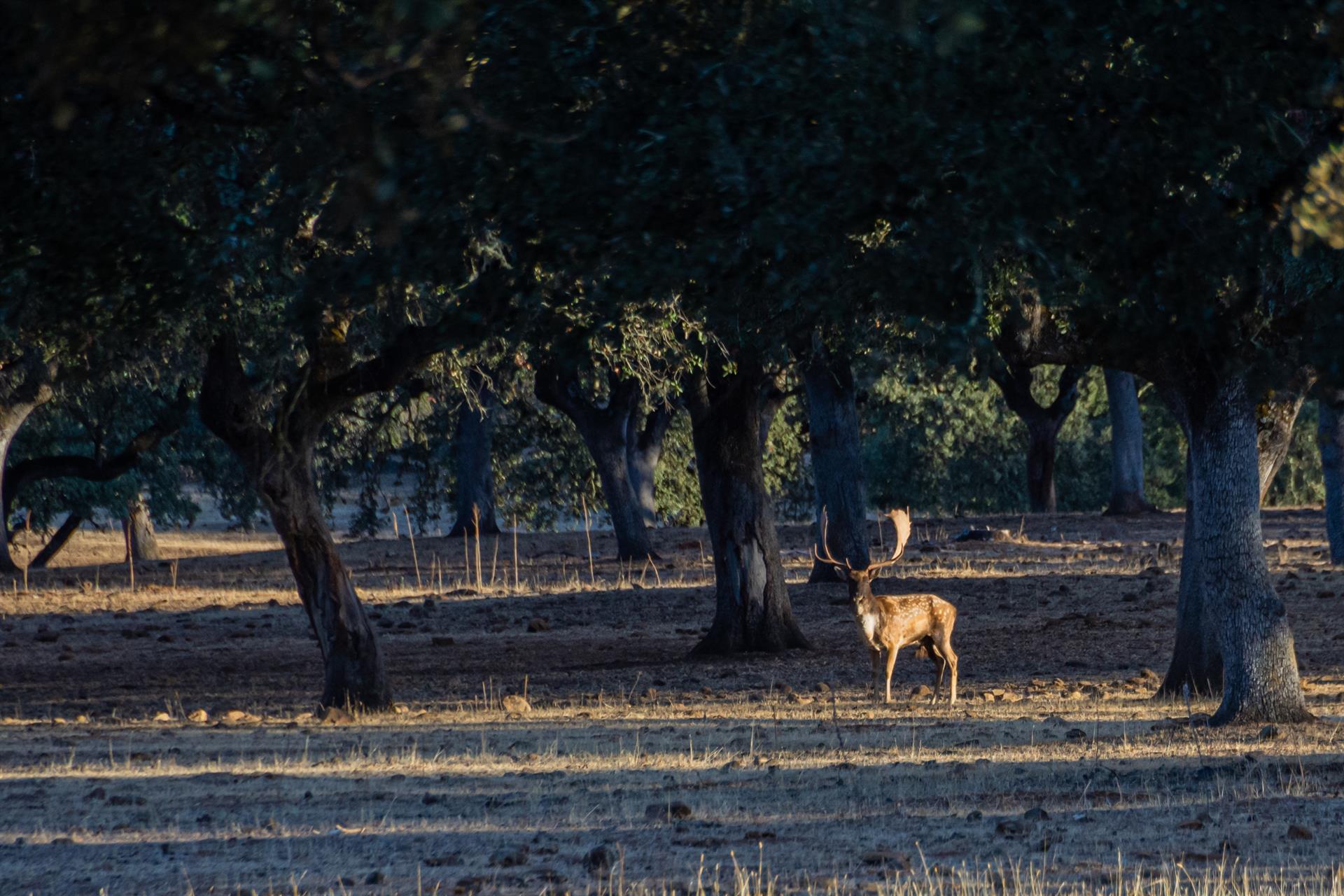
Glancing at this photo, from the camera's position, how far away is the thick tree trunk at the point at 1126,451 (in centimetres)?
3766

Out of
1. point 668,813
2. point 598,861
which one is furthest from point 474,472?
point 598,861

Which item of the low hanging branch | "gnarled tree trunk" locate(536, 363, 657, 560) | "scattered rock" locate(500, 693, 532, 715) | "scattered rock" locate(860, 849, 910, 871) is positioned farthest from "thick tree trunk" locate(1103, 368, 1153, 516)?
"scattered rock" locate(860, 849, 910, 871)

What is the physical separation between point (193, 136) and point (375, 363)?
225 inches

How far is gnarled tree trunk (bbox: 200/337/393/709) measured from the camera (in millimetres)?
15250

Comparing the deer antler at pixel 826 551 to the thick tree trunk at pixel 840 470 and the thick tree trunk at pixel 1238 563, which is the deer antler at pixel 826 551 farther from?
the thick tree trunk at pixel 1238 563

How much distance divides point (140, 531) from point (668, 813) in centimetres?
4116

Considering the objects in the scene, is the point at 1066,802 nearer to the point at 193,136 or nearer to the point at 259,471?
the point at 193,136

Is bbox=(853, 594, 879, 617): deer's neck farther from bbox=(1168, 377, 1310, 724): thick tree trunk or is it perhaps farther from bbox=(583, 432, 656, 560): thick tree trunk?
bbox=(583, 432, 656, 560): thick tree trunk

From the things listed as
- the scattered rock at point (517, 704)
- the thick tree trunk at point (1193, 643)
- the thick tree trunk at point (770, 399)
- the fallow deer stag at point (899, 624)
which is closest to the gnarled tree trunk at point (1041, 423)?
the thick tree trunk at point (770, 399)

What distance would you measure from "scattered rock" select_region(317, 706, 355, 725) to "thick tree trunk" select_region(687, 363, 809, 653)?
5622 mm

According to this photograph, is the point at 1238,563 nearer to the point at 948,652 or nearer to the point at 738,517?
the point at 948,652

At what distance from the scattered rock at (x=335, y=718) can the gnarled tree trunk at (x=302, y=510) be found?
0.55 feet

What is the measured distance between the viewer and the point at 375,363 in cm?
1477

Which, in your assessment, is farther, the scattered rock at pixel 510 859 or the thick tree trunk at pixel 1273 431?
the thick tree trunk at pixel 1273 431
